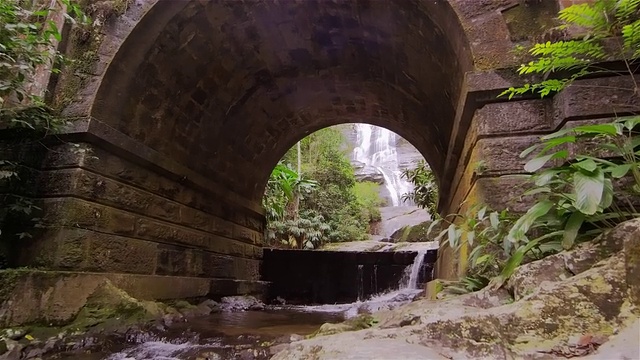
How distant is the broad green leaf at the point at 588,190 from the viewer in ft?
6.63

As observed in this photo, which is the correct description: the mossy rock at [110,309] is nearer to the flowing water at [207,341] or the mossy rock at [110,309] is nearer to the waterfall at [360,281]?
the flowing water at [207,341]

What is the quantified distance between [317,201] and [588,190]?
49.5 feet

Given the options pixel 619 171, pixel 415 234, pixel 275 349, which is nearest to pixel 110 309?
pixel 275 349

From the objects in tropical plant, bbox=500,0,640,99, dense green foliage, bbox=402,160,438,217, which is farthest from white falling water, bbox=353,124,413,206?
tropical plant, bbox=500,0,640,99

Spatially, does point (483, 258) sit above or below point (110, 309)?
above

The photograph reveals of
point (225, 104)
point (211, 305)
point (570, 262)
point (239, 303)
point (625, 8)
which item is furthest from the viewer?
point (239, 303)

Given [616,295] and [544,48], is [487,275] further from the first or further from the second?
[544,48]

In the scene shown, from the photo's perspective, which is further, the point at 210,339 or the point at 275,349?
the point at 210,339

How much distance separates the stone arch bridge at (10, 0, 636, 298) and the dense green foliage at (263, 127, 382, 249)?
4528mm

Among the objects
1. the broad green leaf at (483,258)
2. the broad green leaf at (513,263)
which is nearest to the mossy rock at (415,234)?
the broad green leaf at (483,258)

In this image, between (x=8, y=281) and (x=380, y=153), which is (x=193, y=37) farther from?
(x=380, y=153)

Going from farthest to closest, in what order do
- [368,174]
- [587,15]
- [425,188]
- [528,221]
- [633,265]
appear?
[368,174] → [425,188] → [587,15] → [528,221] → [633,265]

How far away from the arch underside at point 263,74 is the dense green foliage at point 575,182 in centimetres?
118

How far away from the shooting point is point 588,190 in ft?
6.86
